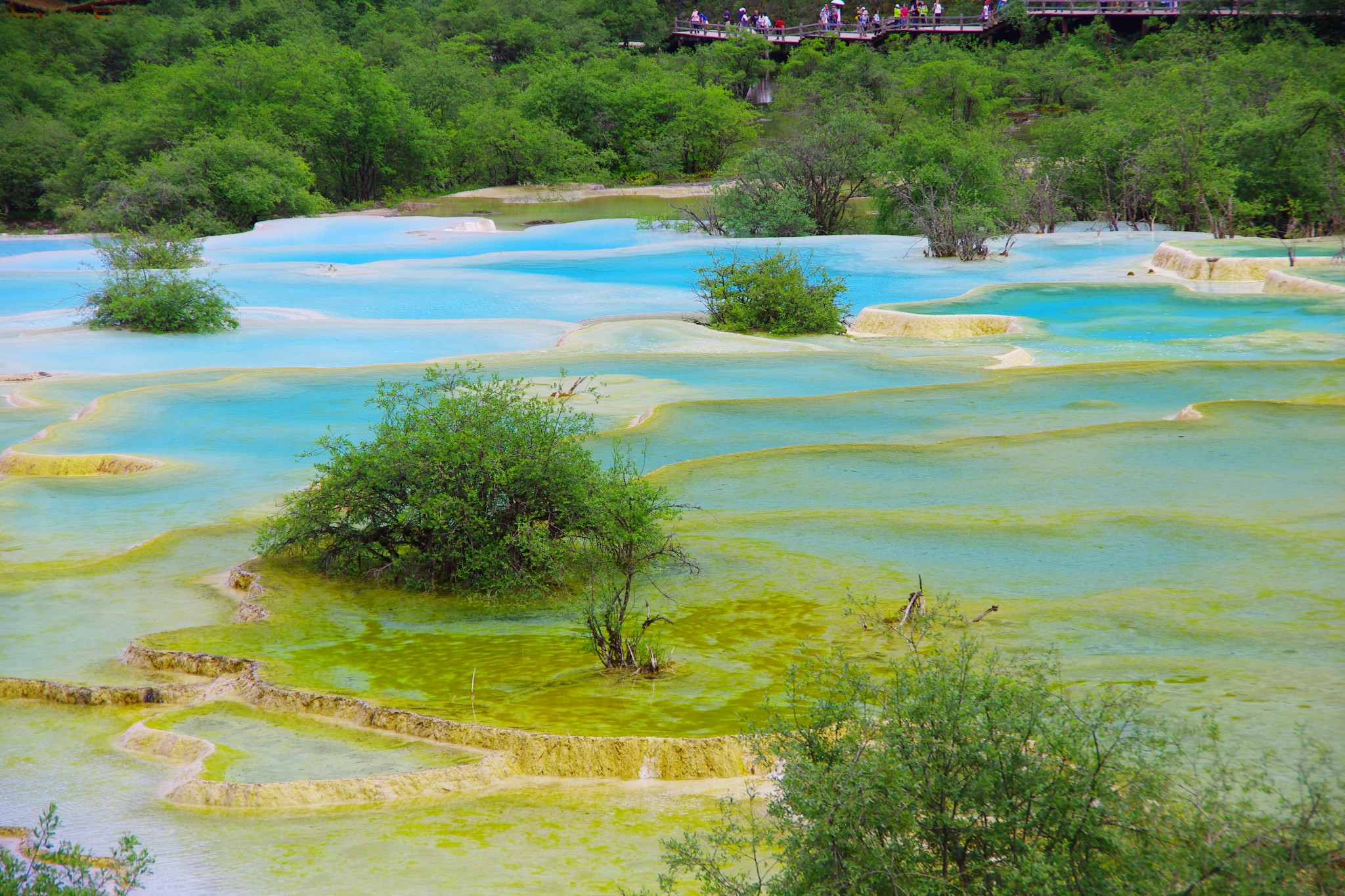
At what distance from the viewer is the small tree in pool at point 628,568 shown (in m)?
5.27

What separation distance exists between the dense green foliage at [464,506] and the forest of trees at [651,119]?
614 inches

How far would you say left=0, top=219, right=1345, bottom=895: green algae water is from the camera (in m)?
4.22

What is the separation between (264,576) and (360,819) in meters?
2.69

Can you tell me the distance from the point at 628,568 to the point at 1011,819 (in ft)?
10.8

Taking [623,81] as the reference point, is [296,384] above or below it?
below

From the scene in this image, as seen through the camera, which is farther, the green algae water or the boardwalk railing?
the boardwalk railing

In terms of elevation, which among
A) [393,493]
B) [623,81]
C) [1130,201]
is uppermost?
[623,81]

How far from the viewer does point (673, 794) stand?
4.29 m

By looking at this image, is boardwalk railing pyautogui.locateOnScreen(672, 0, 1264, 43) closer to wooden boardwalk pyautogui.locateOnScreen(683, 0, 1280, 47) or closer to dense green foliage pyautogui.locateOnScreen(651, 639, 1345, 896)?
wooden boardwalk pyautogui.locateOnScreen(683, 0, 1280, 47)

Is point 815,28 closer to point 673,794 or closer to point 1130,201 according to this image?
point 1130,201

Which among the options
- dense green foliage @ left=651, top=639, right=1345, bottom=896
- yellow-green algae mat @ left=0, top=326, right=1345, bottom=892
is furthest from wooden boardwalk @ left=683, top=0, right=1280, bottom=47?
dense green foliage @ left=651, top=639, right=1345, bottom=896

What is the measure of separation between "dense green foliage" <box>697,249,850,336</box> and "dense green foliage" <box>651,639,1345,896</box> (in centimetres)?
1263

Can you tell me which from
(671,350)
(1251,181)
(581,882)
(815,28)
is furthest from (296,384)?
(815,28)

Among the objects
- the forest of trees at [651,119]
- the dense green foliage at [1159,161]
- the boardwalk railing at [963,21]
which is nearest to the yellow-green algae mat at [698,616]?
the forest of trees at [651,119]
